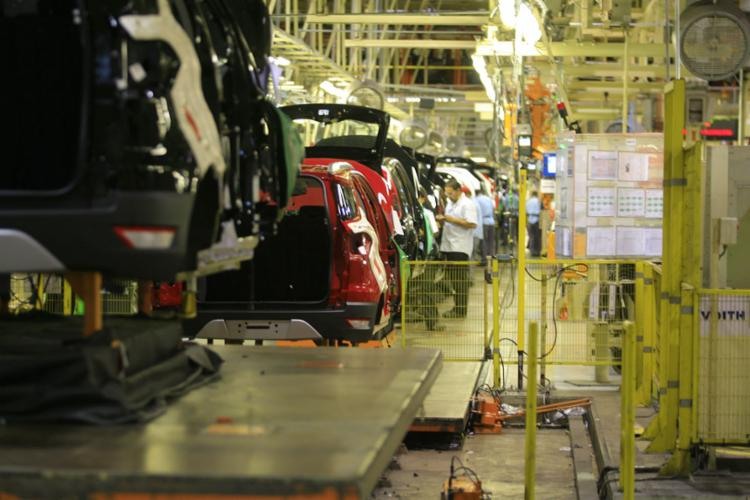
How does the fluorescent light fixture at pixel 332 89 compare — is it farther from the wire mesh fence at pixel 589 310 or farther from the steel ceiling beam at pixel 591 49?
the wire mesh fence at pixel 589 310

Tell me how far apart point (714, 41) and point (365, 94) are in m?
8.32

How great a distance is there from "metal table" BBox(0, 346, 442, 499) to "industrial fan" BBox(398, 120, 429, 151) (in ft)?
71.8

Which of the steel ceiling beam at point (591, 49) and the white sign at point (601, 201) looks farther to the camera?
the steel ceiling beam at point (591, 49)

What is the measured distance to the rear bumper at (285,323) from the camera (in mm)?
10656

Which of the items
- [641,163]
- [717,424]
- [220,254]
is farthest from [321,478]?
[641,163]

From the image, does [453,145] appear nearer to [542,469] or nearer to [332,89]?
[332,89]

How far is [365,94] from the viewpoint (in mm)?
19891

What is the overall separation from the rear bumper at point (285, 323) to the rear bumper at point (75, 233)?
623 cm

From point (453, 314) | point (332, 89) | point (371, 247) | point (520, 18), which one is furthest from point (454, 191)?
point (371, 247)

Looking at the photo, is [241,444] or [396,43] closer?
[241,444]

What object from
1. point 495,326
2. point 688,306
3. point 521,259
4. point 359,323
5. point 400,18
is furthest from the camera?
point 400,18

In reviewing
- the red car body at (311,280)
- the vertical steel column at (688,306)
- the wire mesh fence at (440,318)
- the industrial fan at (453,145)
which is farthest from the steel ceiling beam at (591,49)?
the industrial fan at (453,145)

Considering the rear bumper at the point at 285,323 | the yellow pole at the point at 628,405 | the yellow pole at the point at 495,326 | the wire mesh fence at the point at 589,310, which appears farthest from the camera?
the wire mesh fence at the point at 589,310

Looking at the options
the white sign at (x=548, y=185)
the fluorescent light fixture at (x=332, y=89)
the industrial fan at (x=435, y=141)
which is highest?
the fluorescent light fixture at (x=332, y=89)
